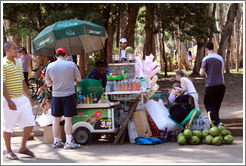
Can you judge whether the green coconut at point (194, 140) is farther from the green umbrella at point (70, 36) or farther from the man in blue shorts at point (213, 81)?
the green umbrella at point (70, 36)

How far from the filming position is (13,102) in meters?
6.22

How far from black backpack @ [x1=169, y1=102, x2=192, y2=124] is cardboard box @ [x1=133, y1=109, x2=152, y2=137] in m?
0.58

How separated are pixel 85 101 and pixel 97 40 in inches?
110

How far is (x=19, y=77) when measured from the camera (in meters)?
6.53

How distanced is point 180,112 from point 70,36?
287 centimetres

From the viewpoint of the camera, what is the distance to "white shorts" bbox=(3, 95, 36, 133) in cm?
634

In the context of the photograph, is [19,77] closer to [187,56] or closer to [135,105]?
[135,105]

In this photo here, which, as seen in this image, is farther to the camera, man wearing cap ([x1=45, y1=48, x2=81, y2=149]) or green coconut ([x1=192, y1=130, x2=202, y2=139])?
green coconut ([x1=192, y1=130, x2=202, y2=139])

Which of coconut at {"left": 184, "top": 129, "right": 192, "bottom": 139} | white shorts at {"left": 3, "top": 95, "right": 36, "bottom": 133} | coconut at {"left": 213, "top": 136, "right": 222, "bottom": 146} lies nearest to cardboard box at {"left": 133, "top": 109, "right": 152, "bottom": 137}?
coconut at {"left": 184, "top": 129, "right": 192, "bottom": 139}

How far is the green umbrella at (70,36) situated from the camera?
27.8 ft

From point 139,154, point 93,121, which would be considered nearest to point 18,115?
point 93,121

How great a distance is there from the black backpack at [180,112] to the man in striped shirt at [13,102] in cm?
306

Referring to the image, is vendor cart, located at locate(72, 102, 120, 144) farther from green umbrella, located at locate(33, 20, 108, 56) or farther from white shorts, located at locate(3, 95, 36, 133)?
green umbrella, located at locate(33, 20, 108, 56)

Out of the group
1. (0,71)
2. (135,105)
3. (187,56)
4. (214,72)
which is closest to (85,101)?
(135,105)
